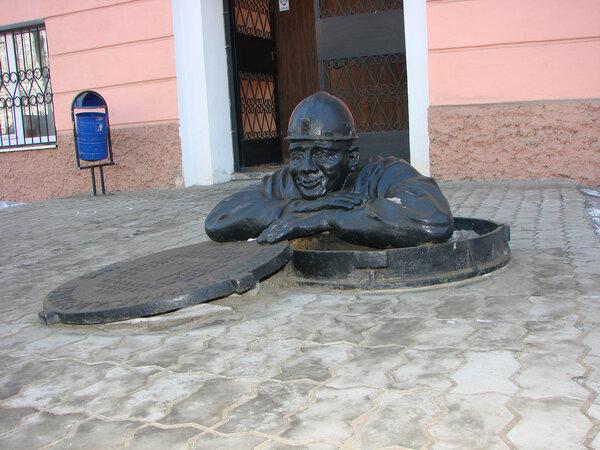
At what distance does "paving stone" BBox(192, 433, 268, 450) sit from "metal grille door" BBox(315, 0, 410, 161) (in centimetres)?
663

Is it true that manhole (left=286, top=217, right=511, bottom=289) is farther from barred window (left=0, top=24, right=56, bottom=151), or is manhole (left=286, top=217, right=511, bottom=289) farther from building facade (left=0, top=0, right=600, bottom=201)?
barred window (left=0, top=24, right=56, bottom=151)

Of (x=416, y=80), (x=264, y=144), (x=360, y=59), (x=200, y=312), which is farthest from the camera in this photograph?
(x=264, y=144)

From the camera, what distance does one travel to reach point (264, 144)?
31.8 ft

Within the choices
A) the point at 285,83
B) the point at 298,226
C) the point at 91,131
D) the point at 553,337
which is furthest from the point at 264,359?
Result: the point at 285,83

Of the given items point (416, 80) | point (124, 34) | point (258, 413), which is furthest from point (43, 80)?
point (258, 413)

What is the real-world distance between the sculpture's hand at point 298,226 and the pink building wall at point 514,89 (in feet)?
14.0

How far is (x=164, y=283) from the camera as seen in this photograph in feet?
10.3

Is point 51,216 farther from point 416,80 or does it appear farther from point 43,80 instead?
point 416,80

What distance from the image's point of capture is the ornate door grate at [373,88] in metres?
8.34

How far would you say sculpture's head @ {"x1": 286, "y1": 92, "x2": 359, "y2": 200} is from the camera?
332 cm

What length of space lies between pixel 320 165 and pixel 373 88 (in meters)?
5.42

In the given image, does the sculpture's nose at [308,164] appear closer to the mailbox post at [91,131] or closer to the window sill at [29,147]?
the mailbox post at [91,131]

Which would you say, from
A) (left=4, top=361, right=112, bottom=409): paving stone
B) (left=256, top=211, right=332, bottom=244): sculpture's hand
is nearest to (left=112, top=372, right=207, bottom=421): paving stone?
(left=4, top=361, right=112, bottom=409): paving stone

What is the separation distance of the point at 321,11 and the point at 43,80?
461 cm
